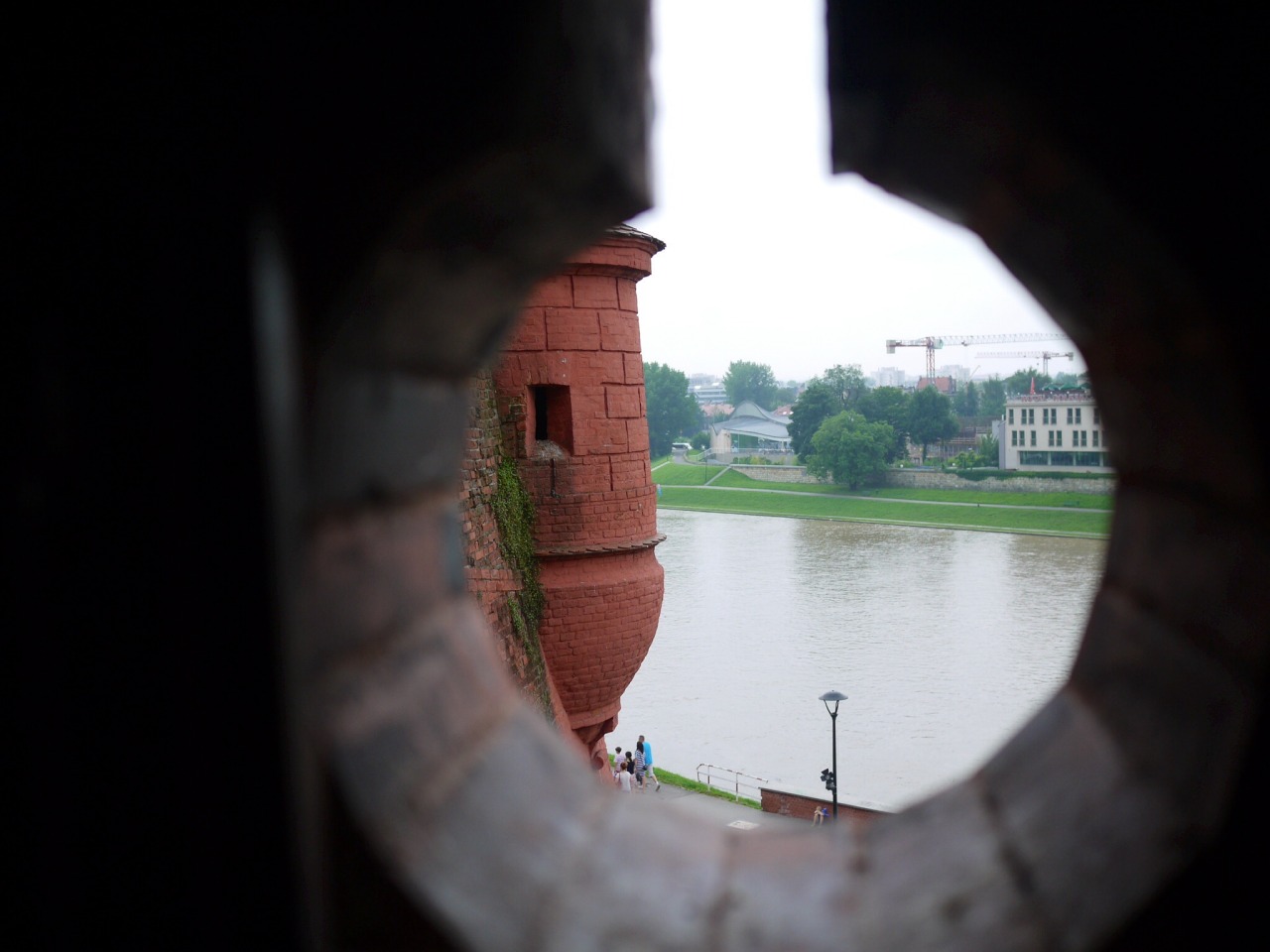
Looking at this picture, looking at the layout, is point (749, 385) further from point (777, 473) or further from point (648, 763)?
point (648, 763)

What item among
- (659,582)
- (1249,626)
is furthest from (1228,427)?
(659,582)

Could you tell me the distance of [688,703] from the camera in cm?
2042

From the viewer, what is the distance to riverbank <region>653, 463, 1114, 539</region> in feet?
116

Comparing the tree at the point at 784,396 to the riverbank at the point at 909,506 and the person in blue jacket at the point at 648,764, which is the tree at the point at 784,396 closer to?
the riverbank at the point at 909,506

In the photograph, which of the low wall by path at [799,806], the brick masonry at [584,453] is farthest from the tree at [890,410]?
the brick masonry at [584,453]

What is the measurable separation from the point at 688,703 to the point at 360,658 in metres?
19.8

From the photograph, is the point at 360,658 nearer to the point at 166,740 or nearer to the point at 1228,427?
the point at 166,740

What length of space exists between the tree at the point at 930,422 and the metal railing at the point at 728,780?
124 ft

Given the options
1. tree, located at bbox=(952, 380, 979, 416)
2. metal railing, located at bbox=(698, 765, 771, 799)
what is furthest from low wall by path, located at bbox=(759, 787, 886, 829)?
tree, located at bbox=(952, 380, 979, 416)

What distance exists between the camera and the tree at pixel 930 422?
51875mm

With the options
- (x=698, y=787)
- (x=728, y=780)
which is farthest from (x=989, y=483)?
(x=698, y=787)

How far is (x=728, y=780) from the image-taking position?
16.3 meters

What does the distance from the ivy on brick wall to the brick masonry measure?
9 cm

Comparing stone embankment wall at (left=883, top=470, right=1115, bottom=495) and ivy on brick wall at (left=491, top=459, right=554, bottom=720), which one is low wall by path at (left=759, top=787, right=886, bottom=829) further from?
stone embankment wall at (left=883, top=470, right=1115, bottom=495)
